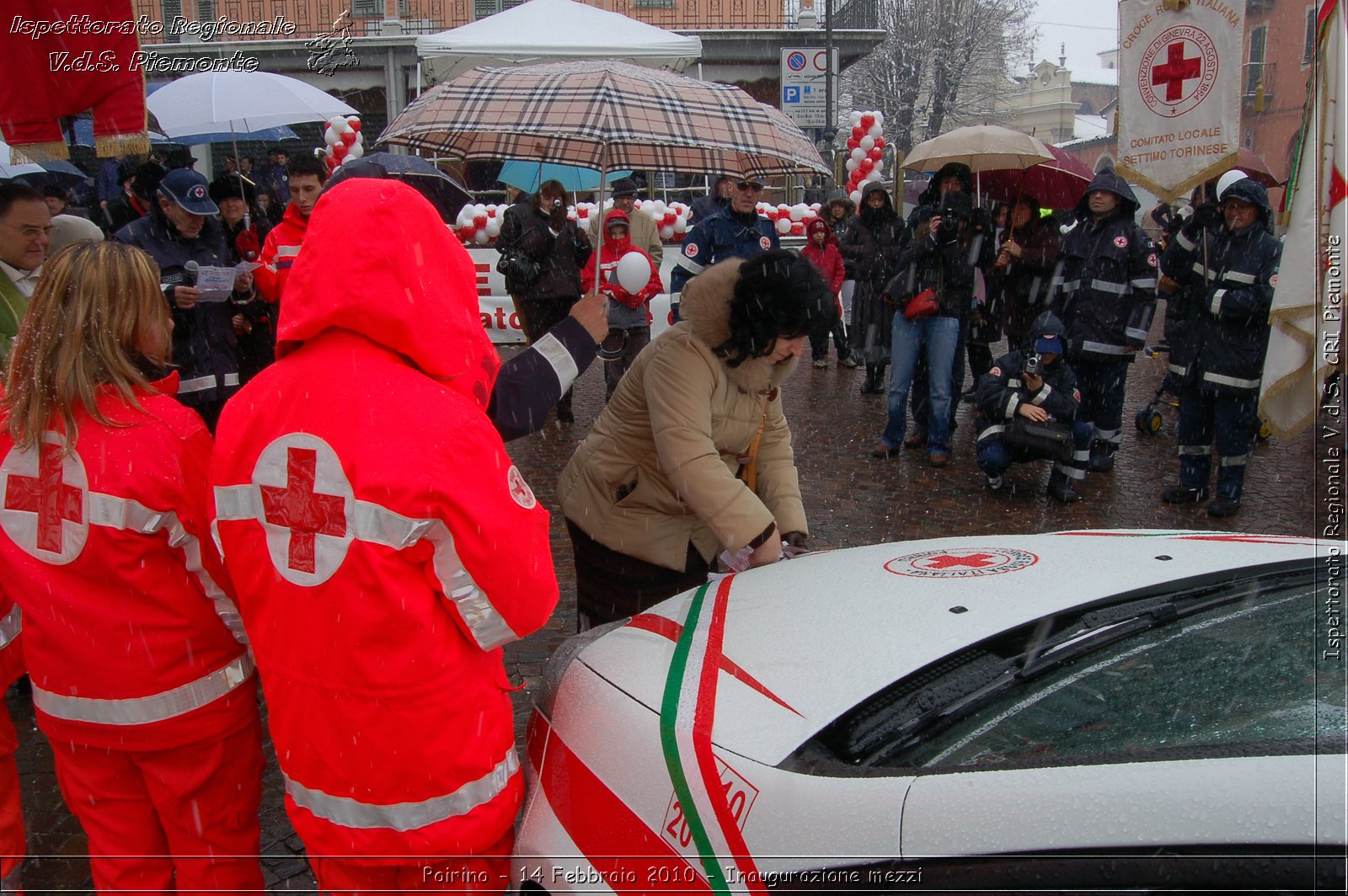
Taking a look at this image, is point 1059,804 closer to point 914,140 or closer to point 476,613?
point 476,613

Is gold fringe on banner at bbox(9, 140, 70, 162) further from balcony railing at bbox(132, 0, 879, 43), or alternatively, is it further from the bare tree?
the bare tree

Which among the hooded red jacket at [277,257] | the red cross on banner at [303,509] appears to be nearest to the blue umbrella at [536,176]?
the hooded red jacket at [277,257]

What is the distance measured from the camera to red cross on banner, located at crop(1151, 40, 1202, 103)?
16.3 ft

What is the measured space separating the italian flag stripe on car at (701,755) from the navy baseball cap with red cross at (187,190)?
4.29 metres

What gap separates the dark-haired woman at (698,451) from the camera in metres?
2.93

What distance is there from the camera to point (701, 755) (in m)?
1.84

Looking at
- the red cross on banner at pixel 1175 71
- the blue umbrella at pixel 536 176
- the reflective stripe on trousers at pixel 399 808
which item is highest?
the red cross on banner at pixel 1175 71

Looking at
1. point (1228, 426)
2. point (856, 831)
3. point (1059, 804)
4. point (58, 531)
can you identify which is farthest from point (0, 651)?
point (1228, 426)

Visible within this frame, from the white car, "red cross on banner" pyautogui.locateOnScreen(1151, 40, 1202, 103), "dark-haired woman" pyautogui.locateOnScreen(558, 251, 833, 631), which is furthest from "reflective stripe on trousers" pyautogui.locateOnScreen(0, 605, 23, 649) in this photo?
"red cross on banner" pyautogui.locateOnScreen(1151, 40, 1202, 103)

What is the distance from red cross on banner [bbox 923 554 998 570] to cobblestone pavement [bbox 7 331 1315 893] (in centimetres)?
202

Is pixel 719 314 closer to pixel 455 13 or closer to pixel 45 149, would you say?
pixel 45 149

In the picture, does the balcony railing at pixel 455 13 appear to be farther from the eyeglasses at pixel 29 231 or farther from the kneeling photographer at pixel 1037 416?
the eyeglasses at pixel 29 231

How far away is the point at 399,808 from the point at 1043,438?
5.91m

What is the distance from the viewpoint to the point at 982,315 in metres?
9.52
